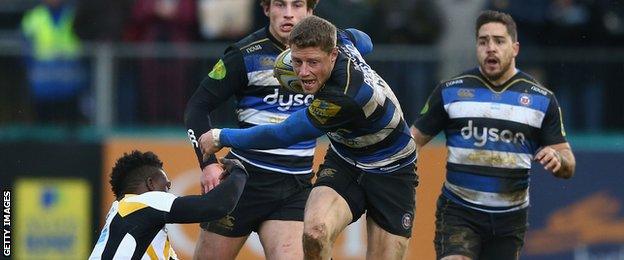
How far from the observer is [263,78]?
9.77 metres

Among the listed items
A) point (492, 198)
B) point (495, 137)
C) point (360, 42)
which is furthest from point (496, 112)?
point (360, 42)

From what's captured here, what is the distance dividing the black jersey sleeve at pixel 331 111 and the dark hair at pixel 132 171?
1.02 meters

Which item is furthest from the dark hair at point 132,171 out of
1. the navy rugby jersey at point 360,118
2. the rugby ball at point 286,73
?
the navy rugby jersey at point 360,118

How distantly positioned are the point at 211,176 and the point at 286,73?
0.79 m

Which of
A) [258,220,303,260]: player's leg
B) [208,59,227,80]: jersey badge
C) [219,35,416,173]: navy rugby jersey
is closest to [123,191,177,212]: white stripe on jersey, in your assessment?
[219,35,416,173]: navy rugby jersey

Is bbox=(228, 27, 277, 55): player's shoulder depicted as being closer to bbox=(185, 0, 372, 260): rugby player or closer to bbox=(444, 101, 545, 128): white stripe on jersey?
bbox=(185, 0, 372, 260): rugby player

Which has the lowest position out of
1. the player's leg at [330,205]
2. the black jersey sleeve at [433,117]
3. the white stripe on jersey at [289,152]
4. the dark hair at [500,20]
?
the player's leg at [330,205]

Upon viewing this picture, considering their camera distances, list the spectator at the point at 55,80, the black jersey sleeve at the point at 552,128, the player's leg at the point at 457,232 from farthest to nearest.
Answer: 1. the spectator at the point at 55,80
2. the black jersey sleeve at the point at 552,128
3. the player's leg at the point at 457,232

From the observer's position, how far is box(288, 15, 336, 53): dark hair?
28.0 feet

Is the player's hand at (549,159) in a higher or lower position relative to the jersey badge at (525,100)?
lower

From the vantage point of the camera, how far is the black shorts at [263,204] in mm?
9828

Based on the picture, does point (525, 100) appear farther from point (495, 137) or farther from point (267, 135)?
point (267, 135)

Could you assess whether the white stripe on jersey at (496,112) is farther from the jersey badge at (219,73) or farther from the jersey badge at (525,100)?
the jersey badge at (219,73)

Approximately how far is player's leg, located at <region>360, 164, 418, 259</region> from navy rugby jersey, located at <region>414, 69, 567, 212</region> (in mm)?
1180
